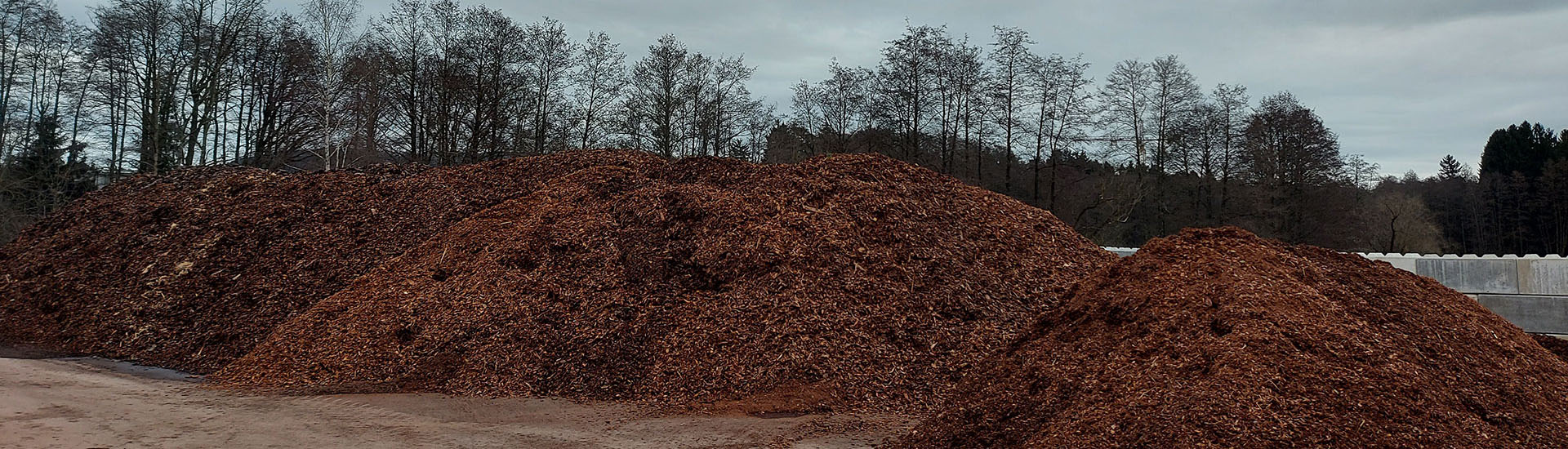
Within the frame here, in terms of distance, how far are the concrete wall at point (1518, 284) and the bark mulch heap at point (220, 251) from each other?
960cm

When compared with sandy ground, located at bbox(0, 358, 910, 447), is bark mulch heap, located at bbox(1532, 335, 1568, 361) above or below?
above

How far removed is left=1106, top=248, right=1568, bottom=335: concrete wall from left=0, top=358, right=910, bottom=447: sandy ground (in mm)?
7102

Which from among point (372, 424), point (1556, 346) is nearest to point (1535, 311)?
point (1556, 346)

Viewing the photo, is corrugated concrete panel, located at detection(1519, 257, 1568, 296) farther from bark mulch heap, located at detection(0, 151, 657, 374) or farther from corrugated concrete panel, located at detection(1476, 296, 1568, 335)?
bark mulch heap, located at detection(0, 151, 657, 374)

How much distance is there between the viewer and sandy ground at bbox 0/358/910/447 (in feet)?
19.2

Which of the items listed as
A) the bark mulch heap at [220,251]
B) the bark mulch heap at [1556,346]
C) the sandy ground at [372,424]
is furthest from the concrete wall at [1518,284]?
the bark mulch heap at [220,251]

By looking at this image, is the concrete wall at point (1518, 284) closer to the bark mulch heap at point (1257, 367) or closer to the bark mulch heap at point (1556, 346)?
the bark mulch heap at point (1556, 346)

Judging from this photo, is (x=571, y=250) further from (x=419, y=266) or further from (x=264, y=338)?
(x=264, y=338)

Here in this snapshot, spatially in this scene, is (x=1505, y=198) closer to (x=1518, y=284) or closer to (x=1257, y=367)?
(x=1518, y=284)

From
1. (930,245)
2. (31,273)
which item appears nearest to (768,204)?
(930,245)

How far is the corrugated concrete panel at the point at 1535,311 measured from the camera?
905 cm

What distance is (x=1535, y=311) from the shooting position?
362 inches

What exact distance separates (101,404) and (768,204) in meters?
6.13

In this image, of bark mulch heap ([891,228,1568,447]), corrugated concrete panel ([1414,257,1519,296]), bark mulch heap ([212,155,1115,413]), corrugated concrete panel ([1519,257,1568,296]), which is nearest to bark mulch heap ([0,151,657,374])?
bark mulch heap ([212,155,1115,413])
